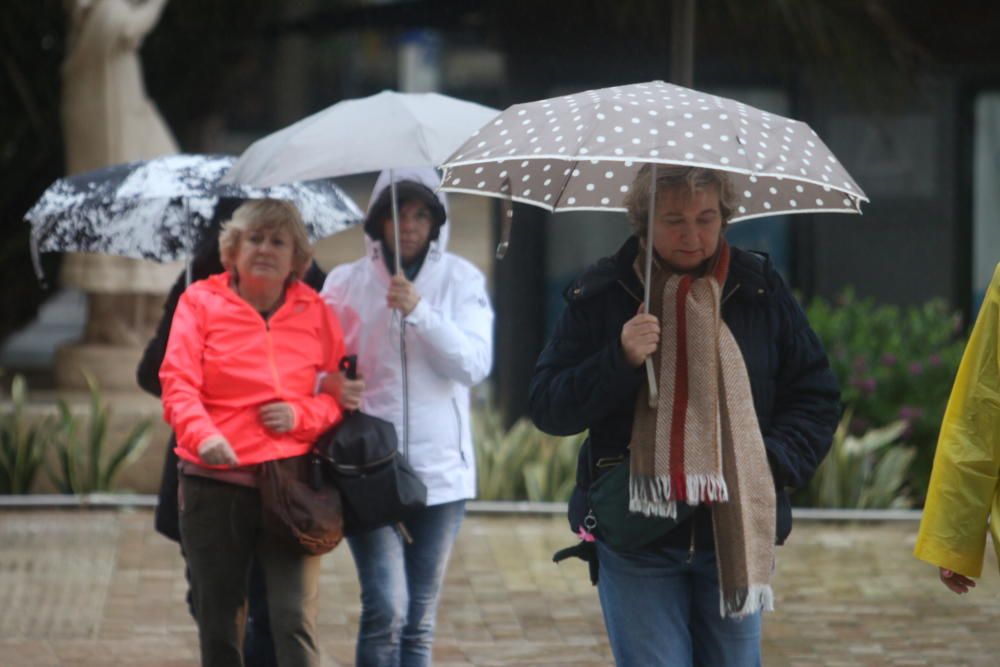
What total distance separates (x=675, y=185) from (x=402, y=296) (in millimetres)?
1258

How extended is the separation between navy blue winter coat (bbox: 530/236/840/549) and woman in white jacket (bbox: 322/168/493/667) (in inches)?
41.7

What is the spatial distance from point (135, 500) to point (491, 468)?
6.25 feet

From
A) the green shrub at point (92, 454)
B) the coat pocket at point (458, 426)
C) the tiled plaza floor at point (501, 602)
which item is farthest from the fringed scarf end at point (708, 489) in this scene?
the green shrub at point (92, 454)

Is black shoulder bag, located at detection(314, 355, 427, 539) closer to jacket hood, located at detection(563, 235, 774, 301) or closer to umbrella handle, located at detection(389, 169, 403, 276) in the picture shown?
umbrella handle, located at detection(389, 169, 403, 276)

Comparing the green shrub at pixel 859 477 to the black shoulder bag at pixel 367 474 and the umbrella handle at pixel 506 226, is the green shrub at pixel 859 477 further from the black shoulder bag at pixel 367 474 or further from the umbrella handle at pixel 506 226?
the umbrella handle at pixel 506 226

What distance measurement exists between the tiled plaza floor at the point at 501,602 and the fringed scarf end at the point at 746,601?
2580 mm

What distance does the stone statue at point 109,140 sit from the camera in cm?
991

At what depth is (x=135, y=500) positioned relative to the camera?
8.96m

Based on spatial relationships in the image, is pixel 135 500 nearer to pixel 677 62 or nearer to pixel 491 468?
pixel 491 468

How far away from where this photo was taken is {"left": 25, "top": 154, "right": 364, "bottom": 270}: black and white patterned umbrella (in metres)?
5.35

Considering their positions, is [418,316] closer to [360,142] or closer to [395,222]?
[395,222]

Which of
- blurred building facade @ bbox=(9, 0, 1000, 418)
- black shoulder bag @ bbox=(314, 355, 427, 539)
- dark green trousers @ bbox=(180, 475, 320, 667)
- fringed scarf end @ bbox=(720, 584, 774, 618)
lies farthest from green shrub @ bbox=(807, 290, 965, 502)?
fringed scarf end @ bbox=(720, 584, 774, 618)

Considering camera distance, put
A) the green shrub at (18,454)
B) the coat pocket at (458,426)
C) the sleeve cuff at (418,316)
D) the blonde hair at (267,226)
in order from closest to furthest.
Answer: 1. the blonde hair at (267,226)
2. the sleeve cuff at (418,316)
3. the coat pocket at (458,426)
4. the green shrub at (18,454)

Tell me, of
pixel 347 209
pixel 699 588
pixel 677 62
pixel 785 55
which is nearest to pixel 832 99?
pixel 785 55
